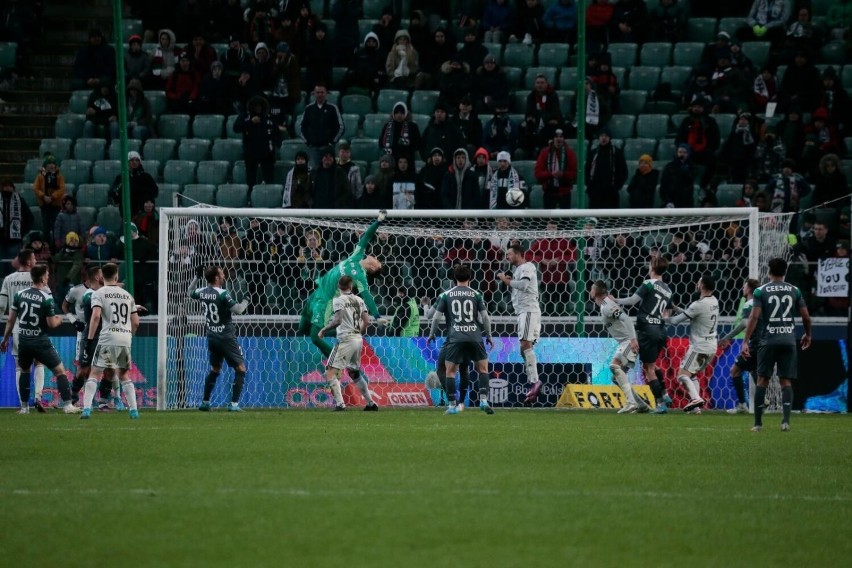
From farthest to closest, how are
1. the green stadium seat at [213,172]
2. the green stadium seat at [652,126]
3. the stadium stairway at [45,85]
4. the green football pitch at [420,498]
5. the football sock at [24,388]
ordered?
the stadium stairway at [45,85] < the green stadium seat at [213,172] < the green stadium seat at [652,126] < the football sock at [24,388] < the green football pitch at [420,498]

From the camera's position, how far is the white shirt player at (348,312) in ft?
60.7

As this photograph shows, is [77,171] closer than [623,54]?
Yes

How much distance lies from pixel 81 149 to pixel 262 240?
651 centimetres

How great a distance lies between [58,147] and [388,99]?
6748 mm

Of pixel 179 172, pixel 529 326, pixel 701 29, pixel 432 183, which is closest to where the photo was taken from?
pixel 529 326

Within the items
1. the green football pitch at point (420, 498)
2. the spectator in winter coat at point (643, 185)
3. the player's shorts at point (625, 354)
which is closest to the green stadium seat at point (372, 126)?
the spectator in winter coat at point (643, 185)

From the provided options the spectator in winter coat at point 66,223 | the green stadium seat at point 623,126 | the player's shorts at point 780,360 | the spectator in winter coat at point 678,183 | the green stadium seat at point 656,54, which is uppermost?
the green stadium seat at point 656,54

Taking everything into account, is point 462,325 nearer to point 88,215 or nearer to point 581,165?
point 581,165

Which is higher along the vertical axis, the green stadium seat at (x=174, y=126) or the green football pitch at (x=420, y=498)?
the green stadium seat at (x=174, y=126)

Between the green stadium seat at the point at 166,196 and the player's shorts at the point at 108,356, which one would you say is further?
the green stadium seat at the point at 166,196

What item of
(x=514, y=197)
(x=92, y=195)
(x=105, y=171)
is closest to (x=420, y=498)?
(x=514, y=197)

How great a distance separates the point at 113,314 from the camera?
16.6 metres

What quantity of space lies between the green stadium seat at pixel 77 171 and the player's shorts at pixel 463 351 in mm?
10728

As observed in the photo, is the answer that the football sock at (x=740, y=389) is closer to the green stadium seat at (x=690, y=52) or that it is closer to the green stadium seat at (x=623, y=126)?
the green stadium seat at (x=623, y=126)
